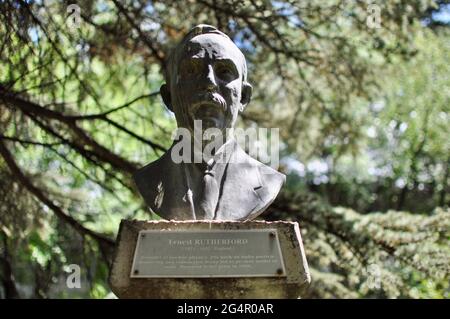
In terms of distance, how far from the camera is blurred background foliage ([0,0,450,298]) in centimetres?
605

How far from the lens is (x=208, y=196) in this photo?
3.90m

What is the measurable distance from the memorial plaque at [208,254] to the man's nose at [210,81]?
3.33ft

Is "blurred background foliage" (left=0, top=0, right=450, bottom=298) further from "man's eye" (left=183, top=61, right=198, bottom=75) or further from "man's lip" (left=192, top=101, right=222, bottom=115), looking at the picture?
"man's lip" (left=192, top=101, right=222, bottom=115)

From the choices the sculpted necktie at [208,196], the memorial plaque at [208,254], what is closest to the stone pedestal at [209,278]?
the memorial plaque at [208,254]

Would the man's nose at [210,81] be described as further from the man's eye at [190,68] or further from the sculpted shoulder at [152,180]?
Result: the sculpted shoulder at [152,180]

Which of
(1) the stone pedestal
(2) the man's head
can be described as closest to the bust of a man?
(2) the man's head

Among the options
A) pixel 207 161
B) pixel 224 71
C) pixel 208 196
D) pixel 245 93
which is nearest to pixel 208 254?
pixel 208 196

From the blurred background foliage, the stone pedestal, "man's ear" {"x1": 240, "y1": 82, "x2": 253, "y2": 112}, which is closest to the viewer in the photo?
the stone pedestal

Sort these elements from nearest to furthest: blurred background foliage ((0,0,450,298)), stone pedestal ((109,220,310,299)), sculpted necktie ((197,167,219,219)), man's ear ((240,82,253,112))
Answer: stone pedestal ((109,220,310,299)), sculpted necktie ((197,167,219,219)), man's ear ((240,82,253,112)), blurred background foliage ((0,0,450,298))

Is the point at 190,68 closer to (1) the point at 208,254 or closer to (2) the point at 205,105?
(2) the point at 205,105

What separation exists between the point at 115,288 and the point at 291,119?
652cm

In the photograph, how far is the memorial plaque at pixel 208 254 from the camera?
3.37m

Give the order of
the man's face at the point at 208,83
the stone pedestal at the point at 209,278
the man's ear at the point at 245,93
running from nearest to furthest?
the stone pedestal at the point at 209,278 → the man's face at the point at 208,83 → the man's ear at the point at 245,93
